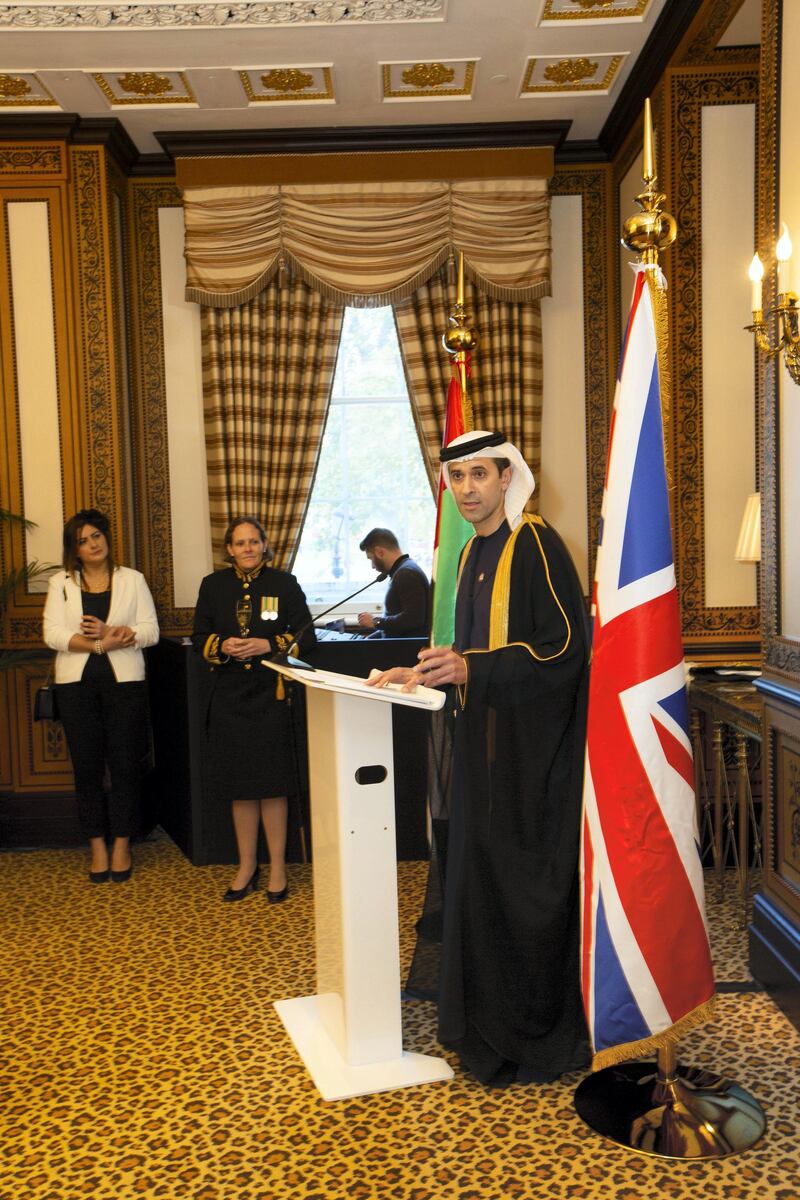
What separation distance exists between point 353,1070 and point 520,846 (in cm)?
79

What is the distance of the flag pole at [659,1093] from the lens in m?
2.49

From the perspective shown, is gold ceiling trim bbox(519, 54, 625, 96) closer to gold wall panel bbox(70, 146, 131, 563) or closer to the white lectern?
gold wall panel bbox(70, 146, 131, 563)

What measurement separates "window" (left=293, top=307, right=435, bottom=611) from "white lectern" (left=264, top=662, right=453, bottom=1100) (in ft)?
11.9

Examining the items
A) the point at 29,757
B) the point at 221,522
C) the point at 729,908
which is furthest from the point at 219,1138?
→ the point at 221,522

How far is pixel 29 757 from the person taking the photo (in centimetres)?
562

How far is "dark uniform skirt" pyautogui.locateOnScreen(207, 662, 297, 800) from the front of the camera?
4.36 meters

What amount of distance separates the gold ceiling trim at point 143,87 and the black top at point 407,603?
2.56m

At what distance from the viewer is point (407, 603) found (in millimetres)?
5598

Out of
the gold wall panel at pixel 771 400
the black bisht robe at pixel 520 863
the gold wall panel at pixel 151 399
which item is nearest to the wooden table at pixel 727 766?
the gold wall panel at pixel 771 400

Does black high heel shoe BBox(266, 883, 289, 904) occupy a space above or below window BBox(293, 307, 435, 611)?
below

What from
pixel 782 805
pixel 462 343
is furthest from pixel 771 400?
pixel 782 805

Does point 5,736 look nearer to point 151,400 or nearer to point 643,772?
point 151,400

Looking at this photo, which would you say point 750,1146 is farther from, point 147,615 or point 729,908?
point 147,615

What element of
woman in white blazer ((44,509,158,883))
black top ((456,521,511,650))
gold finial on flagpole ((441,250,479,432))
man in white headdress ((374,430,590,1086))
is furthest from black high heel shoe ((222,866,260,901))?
gold finial on flagpole ((441,250,479,432))
